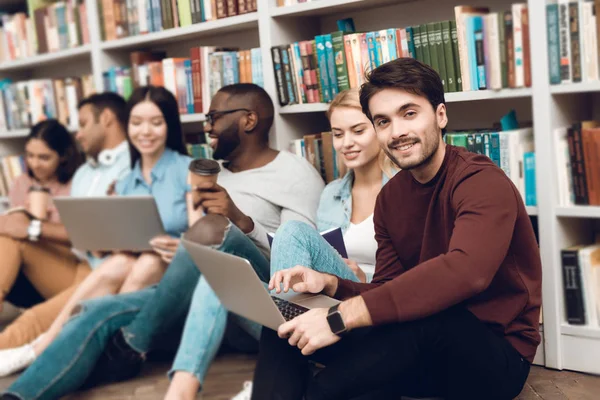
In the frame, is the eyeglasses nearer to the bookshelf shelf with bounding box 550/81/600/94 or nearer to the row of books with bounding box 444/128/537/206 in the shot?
the row of books with bounding box 444/128/537/206

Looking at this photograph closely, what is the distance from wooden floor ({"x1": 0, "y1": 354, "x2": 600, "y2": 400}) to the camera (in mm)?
1631

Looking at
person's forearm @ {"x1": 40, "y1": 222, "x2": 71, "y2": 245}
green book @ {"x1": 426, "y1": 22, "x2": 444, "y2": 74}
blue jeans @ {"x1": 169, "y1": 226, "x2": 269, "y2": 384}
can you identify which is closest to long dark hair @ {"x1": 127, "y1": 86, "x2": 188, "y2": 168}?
person's forearm @ {"x1": 40, "y1": 222, "x2": 71, "y2": 245}

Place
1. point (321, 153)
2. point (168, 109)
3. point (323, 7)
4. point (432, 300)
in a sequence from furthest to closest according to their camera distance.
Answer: point (168, 109) < point (321, 153) < point (323, 7) < point (432, 300)

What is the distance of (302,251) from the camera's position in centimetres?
142

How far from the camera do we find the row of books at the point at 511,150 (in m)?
1.58

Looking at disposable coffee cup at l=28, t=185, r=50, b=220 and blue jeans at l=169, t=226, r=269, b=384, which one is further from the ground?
disposable coffee cup at l=28, t=185, r=50, b=220

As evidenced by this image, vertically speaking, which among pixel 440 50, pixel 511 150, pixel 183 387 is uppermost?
pixel 440 50

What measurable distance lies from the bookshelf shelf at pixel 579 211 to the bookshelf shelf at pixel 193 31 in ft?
3.19

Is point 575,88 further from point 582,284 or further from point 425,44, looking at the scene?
point 582,284

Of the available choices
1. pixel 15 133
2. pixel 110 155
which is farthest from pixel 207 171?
pixel 15 133

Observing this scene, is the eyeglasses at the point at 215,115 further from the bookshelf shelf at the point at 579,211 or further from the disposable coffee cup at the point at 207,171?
the bookshelf shelf at the point at 579,211

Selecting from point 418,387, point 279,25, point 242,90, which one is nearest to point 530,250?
point 418,387

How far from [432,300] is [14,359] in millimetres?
1391

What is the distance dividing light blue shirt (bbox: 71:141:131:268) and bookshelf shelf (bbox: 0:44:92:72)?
542 millimetres
